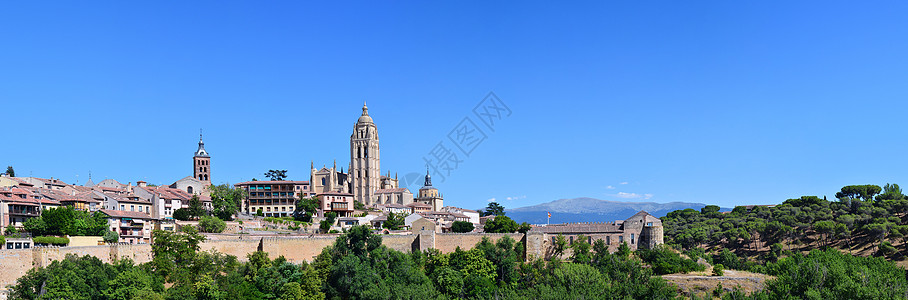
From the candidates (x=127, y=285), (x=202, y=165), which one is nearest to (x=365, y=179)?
(x=202, y=165)

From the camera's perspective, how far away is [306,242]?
6400 cm

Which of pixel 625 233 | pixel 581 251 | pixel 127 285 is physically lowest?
pixel 127 285

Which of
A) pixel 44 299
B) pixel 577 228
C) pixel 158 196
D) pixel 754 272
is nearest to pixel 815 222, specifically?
pixel 754 272

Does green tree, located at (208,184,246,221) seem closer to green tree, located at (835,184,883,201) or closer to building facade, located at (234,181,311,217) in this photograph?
building facade, located at (234,181,311,217)

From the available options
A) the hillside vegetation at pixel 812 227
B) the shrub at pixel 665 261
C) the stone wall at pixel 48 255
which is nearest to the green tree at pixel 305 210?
the stone wall at pixel 48 255

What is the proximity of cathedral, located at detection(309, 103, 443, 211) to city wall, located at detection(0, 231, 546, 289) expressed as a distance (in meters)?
52.4

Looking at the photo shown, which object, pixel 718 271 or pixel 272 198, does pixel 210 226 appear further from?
pixel 718 271

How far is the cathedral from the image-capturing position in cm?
12185

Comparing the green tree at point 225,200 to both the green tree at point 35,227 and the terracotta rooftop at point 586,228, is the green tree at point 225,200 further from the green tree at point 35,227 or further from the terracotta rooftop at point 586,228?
the terracotta rooftop at point 586,228

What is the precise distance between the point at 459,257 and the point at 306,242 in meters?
13.1

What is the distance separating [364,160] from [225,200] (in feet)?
150

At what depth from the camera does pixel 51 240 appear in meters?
51.8

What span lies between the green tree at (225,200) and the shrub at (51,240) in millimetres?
24063

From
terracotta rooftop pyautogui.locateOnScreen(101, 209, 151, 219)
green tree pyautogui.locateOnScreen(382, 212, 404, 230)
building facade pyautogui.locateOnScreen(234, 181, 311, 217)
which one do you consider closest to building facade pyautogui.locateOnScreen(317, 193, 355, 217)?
building facade pyautogui.locateOnScreen(234, 181, 311, 217)
